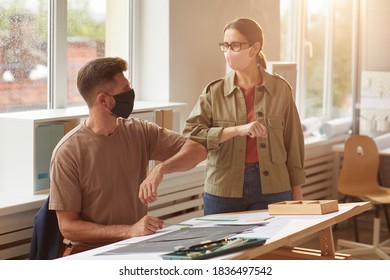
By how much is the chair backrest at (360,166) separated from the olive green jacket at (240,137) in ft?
6.44

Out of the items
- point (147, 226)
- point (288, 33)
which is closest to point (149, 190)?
point (147, 226)

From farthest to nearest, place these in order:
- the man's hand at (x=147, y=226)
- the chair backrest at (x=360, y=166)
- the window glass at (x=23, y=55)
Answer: the chair backrest at (x=360, y=166) → the window glass at (x=23, y=55) → the man's hand at (x=147, y=226)

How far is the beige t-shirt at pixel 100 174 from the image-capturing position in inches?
119

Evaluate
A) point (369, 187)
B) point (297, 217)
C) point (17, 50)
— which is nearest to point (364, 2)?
point (369, 187)

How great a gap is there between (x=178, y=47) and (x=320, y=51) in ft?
7.36

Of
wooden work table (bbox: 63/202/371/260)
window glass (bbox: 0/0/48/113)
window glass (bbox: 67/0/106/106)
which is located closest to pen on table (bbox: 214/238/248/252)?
wooden work table (bbox: 63/202/371/260)

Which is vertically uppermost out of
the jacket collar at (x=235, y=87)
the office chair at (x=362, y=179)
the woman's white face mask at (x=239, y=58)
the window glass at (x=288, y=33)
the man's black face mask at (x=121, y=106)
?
the window glass at (x=288, y=33)

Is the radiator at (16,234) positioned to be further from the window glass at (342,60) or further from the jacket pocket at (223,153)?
the window glass at (342,60)

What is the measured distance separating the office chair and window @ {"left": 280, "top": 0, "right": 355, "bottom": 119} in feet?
2.89

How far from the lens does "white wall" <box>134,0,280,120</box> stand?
452 centimetres

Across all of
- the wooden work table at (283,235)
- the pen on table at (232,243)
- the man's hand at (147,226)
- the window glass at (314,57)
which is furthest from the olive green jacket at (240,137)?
the window glass at (314,57)

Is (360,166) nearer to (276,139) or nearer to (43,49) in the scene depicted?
(276,139)
